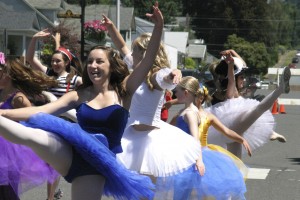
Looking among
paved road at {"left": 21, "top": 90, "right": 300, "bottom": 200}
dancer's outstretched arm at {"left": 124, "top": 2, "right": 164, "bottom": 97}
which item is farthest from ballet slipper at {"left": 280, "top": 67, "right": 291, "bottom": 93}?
paved road at {"left": 21, "top": 90, "right": 300, "bottom": 200}

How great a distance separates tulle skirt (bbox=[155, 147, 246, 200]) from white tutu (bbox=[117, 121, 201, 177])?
14 cm

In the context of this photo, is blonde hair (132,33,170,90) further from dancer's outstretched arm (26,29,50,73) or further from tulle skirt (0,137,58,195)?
dancer's outstretched arm (26,29,50,73)

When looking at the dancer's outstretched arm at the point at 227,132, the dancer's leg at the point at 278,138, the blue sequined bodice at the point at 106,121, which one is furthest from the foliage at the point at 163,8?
the blue sequined bodice at the point at 106,121

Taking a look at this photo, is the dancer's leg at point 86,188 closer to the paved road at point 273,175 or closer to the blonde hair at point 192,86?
the blonde hair at point 192,86

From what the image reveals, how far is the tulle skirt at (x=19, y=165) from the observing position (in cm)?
604

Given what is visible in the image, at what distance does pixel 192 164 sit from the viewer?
648cm

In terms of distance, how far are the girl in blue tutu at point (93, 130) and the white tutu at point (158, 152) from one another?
0.90 metres

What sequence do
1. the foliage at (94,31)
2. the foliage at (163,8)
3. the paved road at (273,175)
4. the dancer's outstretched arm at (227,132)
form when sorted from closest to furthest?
the dancer's outstretched arm at (227,132)
the paved road at (273,175)
the foliage at (94,31)
the foliage at (163,8)

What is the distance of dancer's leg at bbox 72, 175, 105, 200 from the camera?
5039 mm

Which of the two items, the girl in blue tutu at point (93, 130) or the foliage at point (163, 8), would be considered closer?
the girl in blue tutu at point (93, 130)

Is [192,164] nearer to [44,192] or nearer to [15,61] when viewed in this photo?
[15,61]

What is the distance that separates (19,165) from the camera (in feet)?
20.0

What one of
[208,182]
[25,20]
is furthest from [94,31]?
[208,182]

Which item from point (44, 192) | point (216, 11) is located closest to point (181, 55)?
point (216, 11)
